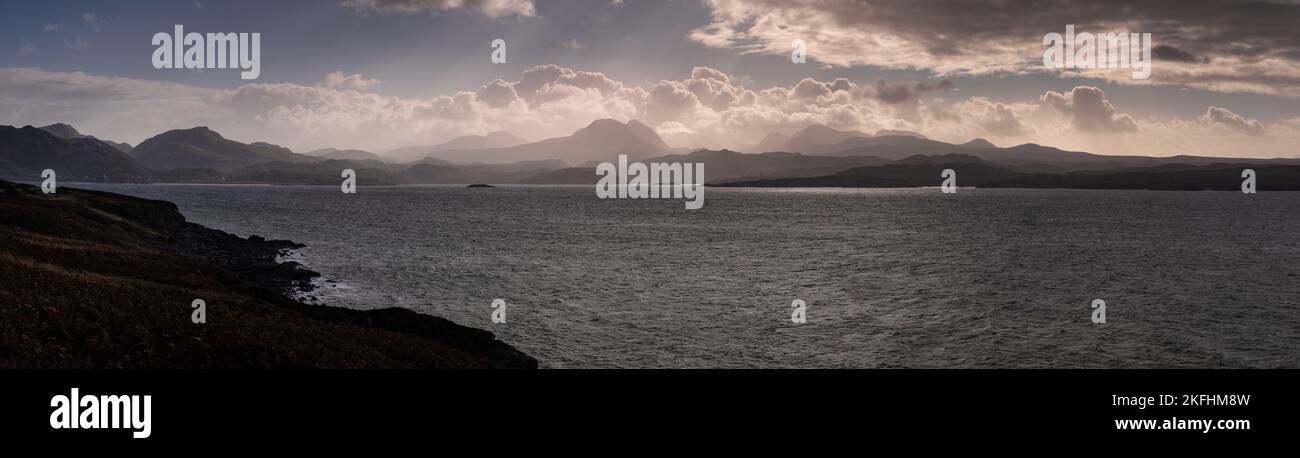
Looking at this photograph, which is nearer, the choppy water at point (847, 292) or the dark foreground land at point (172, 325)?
the dark foreground land at point (172, 325)

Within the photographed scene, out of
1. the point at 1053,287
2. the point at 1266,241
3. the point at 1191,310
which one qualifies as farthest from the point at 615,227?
the point at 1266,241

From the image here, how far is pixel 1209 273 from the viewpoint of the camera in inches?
2640

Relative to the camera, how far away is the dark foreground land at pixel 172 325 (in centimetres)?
2047

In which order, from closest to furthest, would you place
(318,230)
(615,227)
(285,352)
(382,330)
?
(285,352)
(382,330)
(318,230)
(615,227)

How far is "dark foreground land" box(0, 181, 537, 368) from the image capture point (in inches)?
806

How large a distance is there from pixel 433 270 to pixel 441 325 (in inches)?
1346

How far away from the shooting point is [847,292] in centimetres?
5734

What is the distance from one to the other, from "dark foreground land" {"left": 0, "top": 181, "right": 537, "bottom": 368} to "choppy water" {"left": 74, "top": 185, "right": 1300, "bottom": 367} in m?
7.25

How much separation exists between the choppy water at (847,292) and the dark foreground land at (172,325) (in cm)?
725

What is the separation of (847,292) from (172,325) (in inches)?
1892
